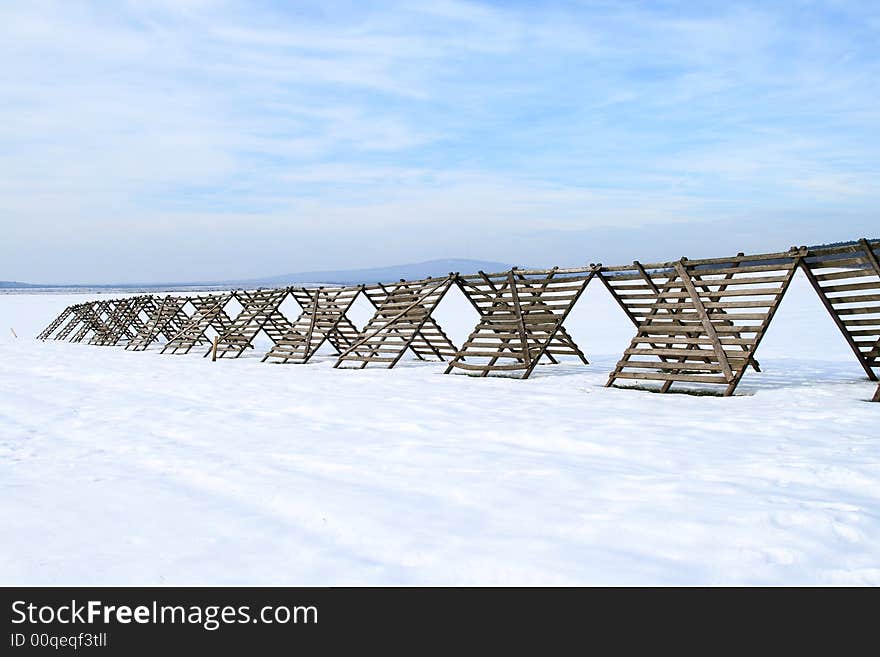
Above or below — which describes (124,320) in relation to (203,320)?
above

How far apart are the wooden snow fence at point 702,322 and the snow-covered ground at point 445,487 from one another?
480mm

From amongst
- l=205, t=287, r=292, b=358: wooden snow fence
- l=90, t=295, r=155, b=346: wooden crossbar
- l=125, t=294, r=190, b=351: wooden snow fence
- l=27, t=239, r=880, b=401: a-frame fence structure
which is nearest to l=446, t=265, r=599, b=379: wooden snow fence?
l=27, t=239, r=880, b=401: a-frame fence structure

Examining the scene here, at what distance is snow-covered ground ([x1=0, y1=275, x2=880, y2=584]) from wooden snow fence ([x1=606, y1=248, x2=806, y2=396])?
0.48 m

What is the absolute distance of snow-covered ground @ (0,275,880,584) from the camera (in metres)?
3.75

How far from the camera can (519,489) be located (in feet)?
16.6

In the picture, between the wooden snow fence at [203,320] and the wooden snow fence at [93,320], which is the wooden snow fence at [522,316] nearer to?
the wooden snow fence at [203,320]

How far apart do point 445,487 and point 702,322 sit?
20.5ft

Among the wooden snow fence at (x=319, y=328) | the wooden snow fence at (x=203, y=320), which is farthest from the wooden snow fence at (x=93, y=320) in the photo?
the wooden snow fence at (x=319, y=328)

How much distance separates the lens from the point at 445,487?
5121 millimetres

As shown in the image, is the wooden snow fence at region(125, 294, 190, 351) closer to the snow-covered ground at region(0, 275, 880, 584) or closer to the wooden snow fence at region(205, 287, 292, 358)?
the wooden snow fence at region(205, 287, 292, 358)

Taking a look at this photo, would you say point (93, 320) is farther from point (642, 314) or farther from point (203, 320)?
point (642, 314)

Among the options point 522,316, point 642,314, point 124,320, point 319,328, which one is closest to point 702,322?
point 642,314
